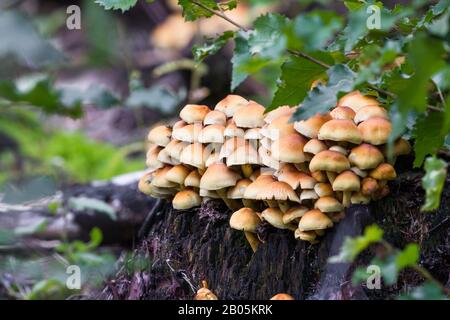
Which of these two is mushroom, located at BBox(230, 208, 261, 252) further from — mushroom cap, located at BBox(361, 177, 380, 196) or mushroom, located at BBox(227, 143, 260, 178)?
mushroom cap, located at BBox(361, 177, 380, 196)

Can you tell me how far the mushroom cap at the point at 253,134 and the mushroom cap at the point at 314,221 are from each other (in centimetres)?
44

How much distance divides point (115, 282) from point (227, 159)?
1074 millimetres

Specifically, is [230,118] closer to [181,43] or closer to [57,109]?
[57,109]

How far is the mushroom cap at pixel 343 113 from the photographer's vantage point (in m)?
2.85

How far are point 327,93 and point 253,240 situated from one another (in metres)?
0.94

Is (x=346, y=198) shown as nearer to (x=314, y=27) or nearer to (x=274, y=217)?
(x=274, y=217)

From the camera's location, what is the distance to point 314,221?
108 inches

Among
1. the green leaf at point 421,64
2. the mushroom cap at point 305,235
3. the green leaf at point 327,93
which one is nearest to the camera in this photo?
the green leaf at point 421,64

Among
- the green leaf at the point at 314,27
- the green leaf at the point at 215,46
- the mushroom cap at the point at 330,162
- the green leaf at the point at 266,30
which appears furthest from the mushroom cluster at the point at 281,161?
the green leaf at the point at 314,27

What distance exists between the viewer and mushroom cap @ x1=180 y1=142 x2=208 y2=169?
10.3 ft

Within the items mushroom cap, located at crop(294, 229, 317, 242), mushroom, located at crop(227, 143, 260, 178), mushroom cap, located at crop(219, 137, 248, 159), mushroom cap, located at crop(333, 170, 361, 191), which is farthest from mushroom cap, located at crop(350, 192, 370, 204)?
mushroom cap, located at crop(219, 137, 248, 159)

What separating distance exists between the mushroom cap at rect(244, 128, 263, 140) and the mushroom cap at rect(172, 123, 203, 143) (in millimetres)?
260

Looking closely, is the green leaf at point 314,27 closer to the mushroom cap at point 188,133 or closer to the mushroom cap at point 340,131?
the mushroom cap at point 340,131

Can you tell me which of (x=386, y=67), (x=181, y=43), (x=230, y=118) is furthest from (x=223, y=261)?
(x=181, y=43)
